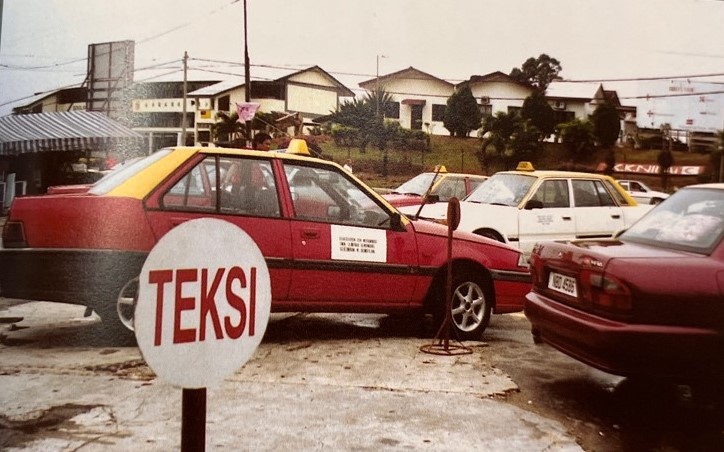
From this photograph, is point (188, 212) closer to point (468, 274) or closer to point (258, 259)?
point (468, 274)

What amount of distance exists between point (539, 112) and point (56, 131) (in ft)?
14.6

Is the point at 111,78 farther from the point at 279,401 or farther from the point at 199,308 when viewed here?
the point at 199,308

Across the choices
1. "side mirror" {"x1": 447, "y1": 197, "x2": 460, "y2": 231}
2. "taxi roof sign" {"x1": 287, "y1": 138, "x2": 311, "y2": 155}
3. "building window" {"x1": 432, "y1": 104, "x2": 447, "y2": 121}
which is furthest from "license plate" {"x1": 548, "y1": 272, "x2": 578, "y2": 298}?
→ "building window" {"x1": 432, "y1": 104, "x2": 447, "y2": 121}

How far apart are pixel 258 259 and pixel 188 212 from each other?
8.34 ft

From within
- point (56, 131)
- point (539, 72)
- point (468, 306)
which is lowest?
point (468, 306)

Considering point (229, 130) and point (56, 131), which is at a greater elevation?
point (229, 130)

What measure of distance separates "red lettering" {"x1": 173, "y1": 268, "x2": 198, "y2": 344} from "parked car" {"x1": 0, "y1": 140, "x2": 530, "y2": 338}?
236 centimetres

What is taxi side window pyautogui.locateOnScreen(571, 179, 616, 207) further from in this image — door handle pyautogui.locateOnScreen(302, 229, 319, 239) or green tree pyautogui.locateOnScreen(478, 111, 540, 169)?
door handle pyautogui.locateOnScreen(302, 229, 319, 239)

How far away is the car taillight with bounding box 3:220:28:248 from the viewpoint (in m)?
3.73

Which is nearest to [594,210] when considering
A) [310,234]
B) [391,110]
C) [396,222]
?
[391,110]

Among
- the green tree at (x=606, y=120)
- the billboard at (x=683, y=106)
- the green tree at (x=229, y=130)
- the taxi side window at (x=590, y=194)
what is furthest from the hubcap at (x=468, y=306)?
the taxi side window at (x=590, y=194)

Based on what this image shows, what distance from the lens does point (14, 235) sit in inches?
148

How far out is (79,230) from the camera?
3812 mm

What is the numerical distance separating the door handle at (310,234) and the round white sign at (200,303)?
2.68m
